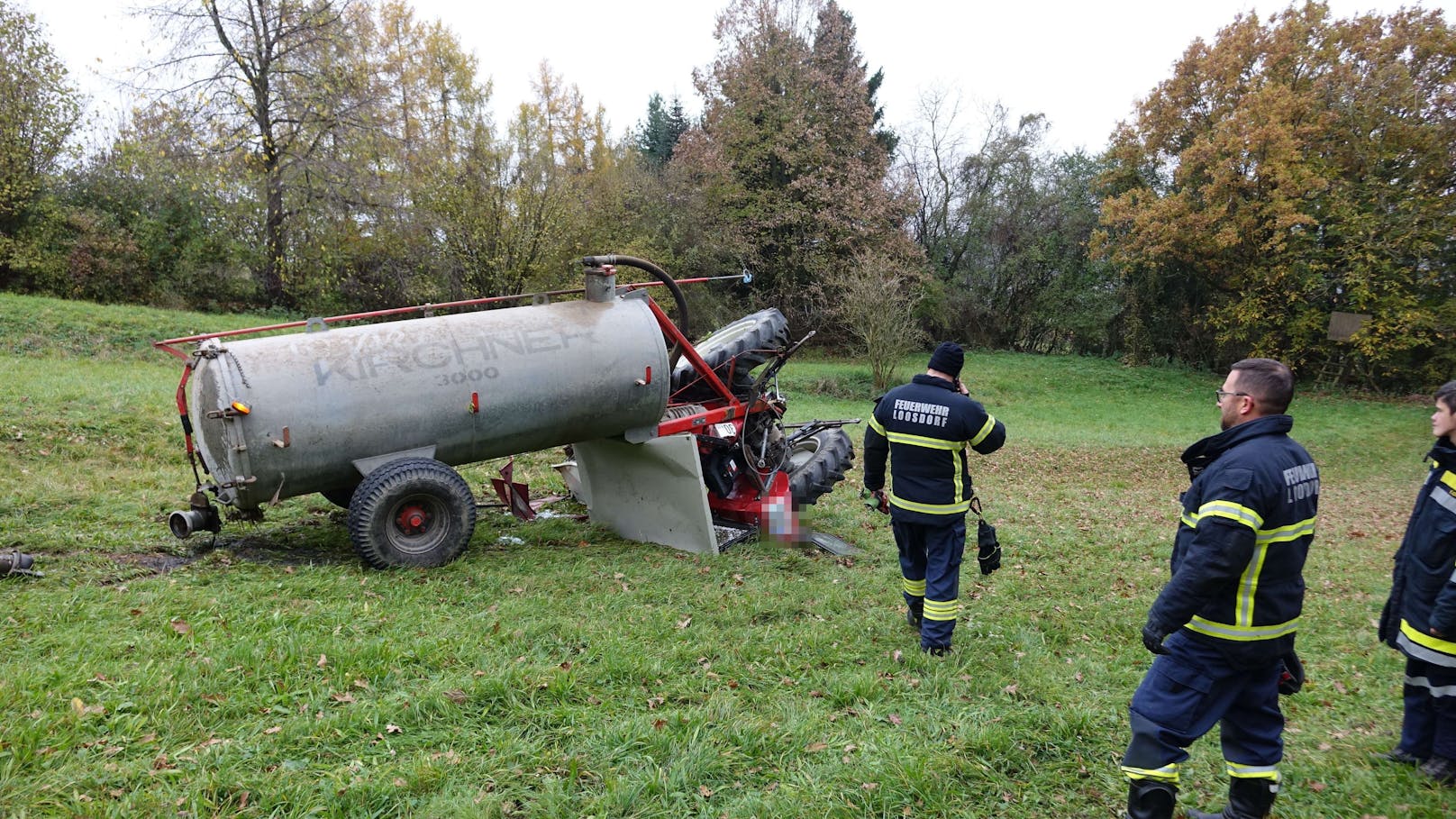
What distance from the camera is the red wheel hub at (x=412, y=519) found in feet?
18.6

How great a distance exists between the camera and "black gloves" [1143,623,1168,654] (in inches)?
116

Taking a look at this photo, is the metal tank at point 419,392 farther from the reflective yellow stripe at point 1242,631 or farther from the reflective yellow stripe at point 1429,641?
the reflective yellow stripe at point 1429,641

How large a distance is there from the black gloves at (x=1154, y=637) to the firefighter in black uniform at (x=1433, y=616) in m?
1.51

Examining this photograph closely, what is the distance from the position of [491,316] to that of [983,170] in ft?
97.4

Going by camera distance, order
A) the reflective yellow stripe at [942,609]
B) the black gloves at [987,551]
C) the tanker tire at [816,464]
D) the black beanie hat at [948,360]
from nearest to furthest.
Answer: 1. the reflective yellow stripe at [942,609]
2. the black beanie hat at [948,360]
3. the black gloves at [987,551]
4. the tanker tire at [816,464]

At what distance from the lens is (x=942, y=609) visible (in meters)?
4.79

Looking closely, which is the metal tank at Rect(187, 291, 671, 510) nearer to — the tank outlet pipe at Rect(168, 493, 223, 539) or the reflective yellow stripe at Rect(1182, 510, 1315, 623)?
the tank outlet pipe at Rect(168, 493, 223, 539)

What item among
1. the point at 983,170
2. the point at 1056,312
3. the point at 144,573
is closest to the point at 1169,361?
the point at 1056,312

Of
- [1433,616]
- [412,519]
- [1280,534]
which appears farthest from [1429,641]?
[412,519]

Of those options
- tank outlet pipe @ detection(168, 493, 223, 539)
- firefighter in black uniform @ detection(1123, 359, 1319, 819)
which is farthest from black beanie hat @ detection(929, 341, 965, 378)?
tank outlet pipe @ detection(168, 493, 223, 539)

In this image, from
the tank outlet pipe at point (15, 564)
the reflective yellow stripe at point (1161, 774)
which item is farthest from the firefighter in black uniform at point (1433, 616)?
the tank outlet pipe at point (15, 564)

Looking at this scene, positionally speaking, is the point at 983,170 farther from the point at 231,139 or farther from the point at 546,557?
the point at 546,557

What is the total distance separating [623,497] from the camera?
7.31 m

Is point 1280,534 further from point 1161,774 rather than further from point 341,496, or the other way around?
point 341,496
